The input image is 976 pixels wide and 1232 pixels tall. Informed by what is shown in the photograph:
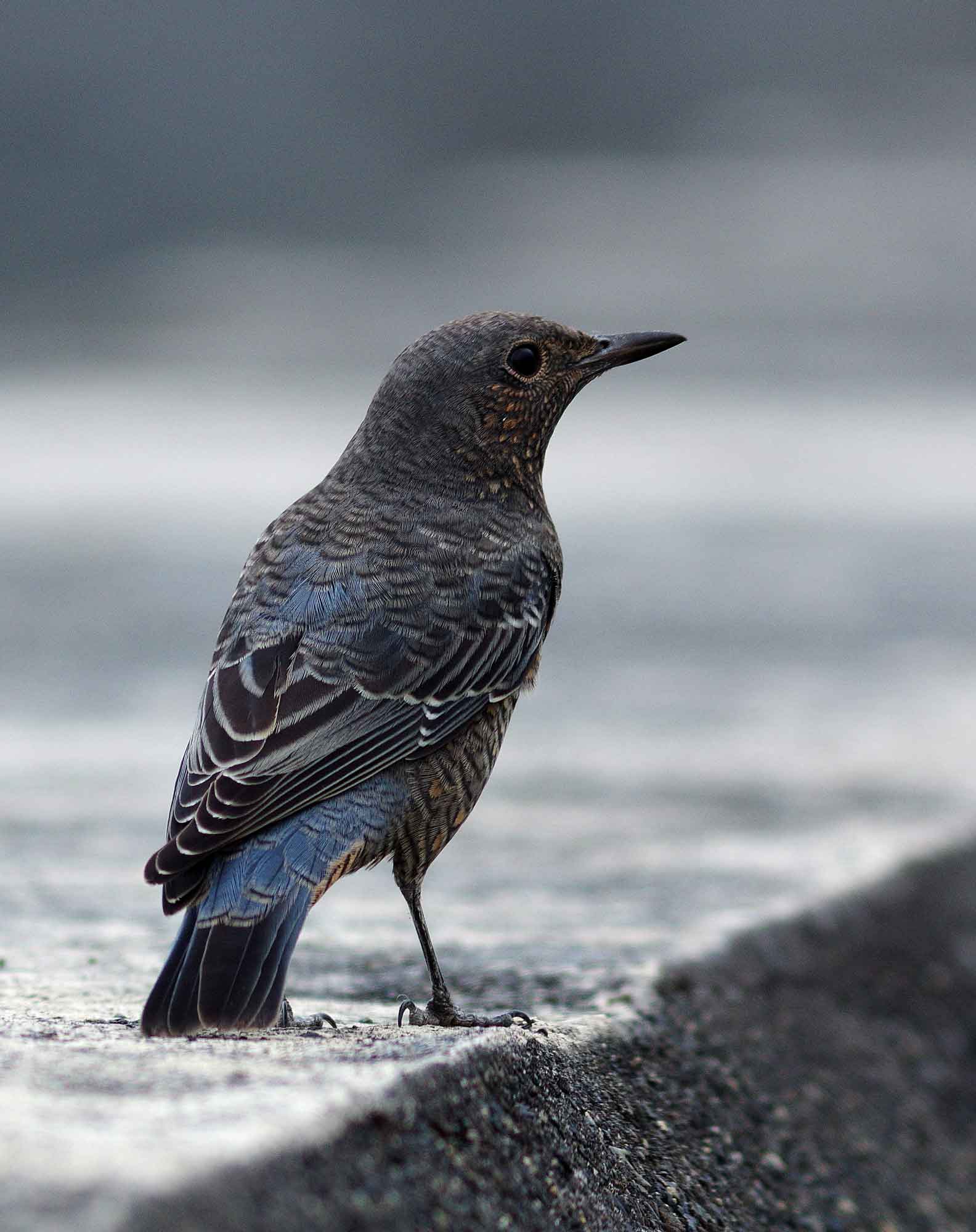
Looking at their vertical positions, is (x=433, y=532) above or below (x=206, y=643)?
above

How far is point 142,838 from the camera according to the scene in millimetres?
6977

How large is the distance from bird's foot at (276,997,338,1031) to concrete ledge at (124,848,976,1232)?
48 centimetres

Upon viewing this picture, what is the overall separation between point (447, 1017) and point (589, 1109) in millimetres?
779

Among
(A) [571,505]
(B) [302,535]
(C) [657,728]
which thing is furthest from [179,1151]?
(A) [571,505]

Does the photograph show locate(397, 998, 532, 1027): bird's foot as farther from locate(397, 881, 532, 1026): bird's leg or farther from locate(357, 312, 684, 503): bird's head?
locate(357, 312, 684, 503): bird's head

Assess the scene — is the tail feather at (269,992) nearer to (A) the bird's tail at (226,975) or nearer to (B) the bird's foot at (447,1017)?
(A) the bird's tail at (226,975)

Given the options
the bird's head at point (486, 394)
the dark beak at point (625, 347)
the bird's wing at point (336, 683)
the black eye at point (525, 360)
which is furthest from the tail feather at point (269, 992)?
the dark beak at point (625, 347)

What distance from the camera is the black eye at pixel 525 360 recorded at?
17.2 feet

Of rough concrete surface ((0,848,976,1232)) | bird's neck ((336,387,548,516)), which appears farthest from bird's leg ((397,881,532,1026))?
bird's neck ((336,387,548,516))

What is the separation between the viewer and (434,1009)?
4.27 metres

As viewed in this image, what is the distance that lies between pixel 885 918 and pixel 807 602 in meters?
7.24

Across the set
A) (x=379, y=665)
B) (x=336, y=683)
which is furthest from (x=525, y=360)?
(x=336, y=683)

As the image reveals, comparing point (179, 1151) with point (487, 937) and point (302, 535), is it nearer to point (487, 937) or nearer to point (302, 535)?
point (302, 535)

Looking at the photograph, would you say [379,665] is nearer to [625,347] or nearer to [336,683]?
[336,683]
